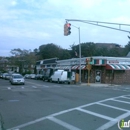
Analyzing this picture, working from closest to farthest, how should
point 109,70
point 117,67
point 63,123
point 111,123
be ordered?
point 111,123 < point 63,123 < point 117,67 < point 109,70

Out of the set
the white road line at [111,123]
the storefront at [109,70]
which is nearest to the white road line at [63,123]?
the white road line at [111,123]

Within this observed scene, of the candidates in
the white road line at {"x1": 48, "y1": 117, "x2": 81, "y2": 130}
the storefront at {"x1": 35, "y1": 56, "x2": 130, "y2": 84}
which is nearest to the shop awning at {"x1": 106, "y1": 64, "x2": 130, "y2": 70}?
the storefront at {"x1": 35, "y1": 56, "x2": 130, "y2": 84}

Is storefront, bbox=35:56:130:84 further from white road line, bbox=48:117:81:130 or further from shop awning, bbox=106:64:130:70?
white road line, bbox=48:117:81:130

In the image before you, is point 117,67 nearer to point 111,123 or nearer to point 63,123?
point 111,123

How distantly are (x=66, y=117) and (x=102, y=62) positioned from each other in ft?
117

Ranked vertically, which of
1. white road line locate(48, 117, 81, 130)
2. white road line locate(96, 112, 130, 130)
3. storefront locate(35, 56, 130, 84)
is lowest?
white road line locate(48, 117, 81, 130)

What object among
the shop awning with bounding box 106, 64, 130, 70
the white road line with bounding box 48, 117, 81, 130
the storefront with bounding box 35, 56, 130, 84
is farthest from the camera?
the storefront with bounding box 35, 56, 130, 84

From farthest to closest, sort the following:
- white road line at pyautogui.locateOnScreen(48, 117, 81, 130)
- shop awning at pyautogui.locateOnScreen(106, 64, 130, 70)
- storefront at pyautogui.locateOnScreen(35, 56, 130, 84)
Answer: storefront at pyautogui.locateOnScreen(35, 56, 130, 84)
shop awning at pyautogui.locateOnScreen(106, 64, 130, 70)
white road line at pyautogui.locateOnScreen(48, 117, 81, 130)

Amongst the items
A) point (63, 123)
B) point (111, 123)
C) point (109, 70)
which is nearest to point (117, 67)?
point (109, 70)

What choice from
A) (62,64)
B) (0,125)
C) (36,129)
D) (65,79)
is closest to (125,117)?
(36,129)

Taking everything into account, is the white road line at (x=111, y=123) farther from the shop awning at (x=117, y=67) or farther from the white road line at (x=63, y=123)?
the shop awning at (x=117, y=67)

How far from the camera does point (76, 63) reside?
53719 millimetres

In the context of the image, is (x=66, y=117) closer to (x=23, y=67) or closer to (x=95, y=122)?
(x=95, y=122)

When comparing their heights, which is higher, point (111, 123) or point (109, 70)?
point (109, 70)
